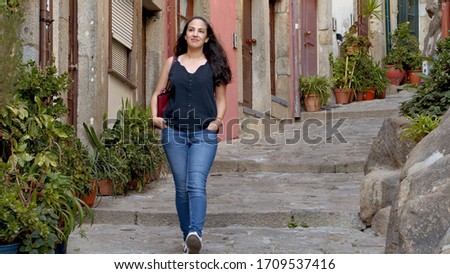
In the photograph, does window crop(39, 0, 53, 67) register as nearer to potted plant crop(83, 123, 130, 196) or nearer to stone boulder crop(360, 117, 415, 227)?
potted plant crop(83, 123, 130, 196)

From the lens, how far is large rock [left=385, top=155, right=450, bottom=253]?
4242 mm

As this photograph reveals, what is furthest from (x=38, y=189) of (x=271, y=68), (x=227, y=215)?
(x=271, y=68)

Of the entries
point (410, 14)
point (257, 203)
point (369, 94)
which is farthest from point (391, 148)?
point (410, 14)

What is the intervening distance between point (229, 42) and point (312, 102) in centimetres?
326

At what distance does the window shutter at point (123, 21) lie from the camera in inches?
385

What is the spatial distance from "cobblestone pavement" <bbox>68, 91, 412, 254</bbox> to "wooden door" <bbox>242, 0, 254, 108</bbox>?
8.01 feet

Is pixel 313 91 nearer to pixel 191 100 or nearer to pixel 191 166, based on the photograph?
pixel 191 100

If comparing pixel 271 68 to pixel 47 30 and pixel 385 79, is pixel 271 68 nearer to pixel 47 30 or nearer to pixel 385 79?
pixel 385 79

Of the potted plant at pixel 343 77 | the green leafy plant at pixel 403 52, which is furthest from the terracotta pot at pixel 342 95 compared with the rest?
the green leafy plant at pixel 403 52

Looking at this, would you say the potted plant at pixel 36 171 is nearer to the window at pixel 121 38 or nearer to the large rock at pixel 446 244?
the large rock at pixel 446 244

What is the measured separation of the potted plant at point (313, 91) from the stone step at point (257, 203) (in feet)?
21.1

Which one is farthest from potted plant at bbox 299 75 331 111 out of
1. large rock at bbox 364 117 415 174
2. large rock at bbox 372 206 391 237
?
large rock at bbox 372 206 391 237

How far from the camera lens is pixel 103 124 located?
8.84 metres

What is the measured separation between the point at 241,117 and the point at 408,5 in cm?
1198
